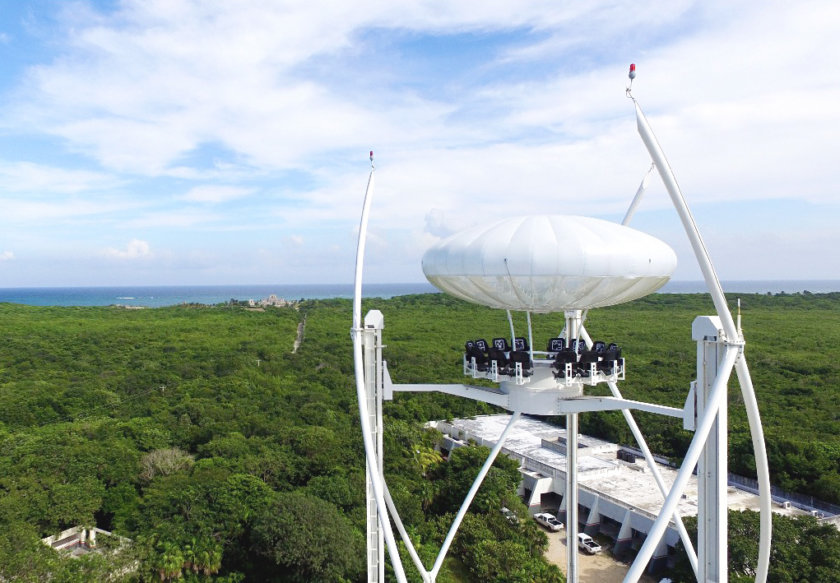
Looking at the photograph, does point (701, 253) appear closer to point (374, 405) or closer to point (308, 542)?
point (374, 405)

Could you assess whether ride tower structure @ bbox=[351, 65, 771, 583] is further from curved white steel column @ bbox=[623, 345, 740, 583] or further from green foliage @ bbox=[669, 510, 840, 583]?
green foliage @ bbox=[669, 510, 840, 583]

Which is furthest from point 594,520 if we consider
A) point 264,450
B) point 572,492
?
point 264,450

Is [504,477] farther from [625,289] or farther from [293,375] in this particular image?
[293,375]

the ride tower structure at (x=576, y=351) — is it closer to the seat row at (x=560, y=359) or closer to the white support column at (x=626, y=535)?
the seat row at (x=560, y=359)

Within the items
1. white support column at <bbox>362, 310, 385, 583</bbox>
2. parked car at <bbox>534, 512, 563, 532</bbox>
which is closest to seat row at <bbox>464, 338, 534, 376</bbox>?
white support column at <bbox>362, 310, 385, 583</bbox>

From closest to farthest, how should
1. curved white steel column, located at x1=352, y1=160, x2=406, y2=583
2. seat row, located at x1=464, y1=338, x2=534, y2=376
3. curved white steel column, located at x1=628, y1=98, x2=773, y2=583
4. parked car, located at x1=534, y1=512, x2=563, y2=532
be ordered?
curved white steel column, located at x1=628, y1=98, x2=773, y2=583
curved white steel column, located at x1=352, y1=160, x2=406, y2=583
seat row, located at x1=464, y1=338, x2=534, y2=376
parked car, located at x1=534, y1=512, x2=563, y2=532

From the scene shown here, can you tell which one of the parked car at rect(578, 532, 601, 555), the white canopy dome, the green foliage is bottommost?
the parked car at rect(578, 532, 601, 555)

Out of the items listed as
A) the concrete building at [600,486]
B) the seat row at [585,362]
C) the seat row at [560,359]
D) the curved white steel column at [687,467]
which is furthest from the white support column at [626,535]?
the curved white steel column at [687,467]
